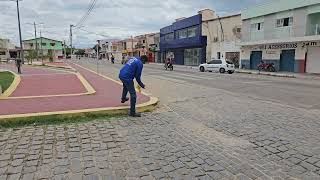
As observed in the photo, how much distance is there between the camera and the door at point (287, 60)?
29.0m

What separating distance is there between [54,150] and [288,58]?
1141 inches

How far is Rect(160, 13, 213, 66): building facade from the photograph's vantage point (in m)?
44.0

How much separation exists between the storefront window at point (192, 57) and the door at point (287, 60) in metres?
16.2

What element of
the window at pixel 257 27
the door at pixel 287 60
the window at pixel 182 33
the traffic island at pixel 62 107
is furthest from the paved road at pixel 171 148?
the window at pixel 182 33

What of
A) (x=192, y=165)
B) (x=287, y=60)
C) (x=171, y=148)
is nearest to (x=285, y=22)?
(x=287, y=60)

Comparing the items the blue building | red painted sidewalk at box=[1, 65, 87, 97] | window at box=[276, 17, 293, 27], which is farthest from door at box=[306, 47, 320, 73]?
red painted sidewalk at box=[1, 65, 87, 97]

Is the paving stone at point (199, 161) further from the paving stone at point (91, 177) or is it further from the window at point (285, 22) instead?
the window at point (285, 22)

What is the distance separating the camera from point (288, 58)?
2952cm

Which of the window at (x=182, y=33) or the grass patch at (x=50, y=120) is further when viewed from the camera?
the window at (x=182, y=33)

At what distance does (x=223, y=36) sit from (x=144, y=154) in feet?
124

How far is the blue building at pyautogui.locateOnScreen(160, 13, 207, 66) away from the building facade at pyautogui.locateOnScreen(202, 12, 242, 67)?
42.8 inches

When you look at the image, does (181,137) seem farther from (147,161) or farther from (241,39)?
(241,39)

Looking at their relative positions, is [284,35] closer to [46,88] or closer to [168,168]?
A: [46,88]

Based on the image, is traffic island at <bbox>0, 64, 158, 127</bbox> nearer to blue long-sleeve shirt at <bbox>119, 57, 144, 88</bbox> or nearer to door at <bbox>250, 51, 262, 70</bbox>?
blue long-sleeve shirt at <bbox>119, 57, 144, 88</bbox>
